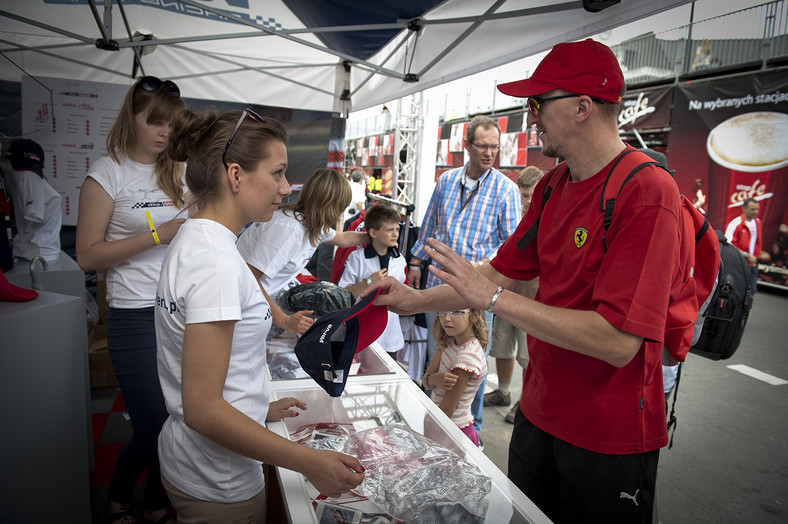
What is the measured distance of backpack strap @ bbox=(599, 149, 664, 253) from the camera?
124 centimetres

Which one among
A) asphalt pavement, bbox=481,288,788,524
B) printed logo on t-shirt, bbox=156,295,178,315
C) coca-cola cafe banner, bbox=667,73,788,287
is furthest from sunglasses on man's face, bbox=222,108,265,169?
coca-cola cafe banner, bbox=667,73,788,287

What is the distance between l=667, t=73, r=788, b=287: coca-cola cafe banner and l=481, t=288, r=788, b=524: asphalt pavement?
5.30 m

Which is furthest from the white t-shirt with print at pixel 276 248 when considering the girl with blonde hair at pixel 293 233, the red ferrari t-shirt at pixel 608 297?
the red ferrari t-shirt at pixel 608 297

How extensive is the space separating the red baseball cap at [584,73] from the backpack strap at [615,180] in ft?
0.61

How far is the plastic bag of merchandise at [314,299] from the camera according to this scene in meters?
2.54

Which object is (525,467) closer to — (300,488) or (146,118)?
(300,488)

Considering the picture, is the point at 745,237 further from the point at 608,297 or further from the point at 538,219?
the point at 608,297

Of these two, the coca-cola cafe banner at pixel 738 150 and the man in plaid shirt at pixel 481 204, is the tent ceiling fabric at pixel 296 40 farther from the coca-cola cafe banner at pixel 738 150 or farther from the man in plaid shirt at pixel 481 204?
the coca-cola cafe banner at pixel 738 150

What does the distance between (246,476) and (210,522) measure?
0.14 metres

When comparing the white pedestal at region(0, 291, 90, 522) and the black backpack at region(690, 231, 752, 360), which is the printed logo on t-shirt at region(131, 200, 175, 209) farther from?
the black backpack at region(690, 231, 752, 360)

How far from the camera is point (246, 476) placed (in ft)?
4.10

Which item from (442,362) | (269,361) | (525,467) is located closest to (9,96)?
(269,361)

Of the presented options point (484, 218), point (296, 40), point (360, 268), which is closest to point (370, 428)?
point (360, 268)

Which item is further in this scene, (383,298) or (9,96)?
(9,96)
